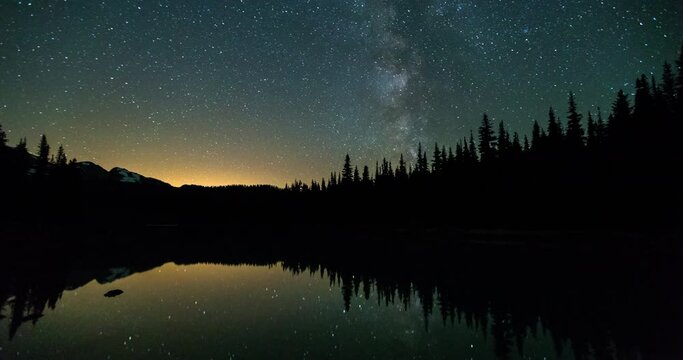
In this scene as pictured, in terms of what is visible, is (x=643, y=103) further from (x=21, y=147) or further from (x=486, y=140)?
(x=21, y=147)

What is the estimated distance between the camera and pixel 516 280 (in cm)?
2545

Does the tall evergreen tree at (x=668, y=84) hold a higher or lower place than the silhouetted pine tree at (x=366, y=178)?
higher

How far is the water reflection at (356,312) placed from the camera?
1384cm

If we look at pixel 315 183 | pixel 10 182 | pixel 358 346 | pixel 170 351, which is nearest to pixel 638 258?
pixel 358 346

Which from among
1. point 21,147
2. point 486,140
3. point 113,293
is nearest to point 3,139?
point 21,147

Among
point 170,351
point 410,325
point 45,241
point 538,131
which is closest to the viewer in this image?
point 170,351

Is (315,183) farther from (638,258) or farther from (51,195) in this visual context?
(638,258)

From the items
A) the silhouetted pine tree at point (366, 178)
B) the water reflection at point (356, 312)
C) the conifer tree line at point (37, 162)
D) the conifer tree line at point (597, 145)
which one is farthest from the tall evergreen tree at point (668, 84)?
the conifer tree line at point (37, 162)

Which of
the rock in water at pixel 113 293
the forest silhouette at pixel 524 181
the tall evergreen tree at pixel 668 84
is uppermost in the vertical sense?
the tall evergreen tree at pixel 668 84

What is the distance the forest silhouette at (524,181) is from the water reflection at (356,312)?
2171cm

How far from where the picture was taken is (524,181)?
6606cm

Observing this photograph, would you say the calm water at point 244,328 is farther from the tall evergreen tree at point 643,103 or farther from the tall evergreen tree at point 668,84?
the tall evergreen tree at point 668,84

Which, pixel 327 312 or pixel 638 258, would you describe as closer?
pixel 327 312

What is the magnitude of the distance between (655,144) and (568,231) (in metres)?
15.4
